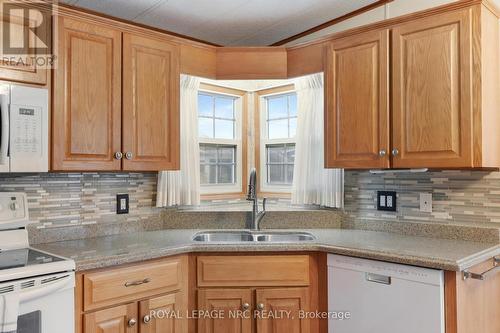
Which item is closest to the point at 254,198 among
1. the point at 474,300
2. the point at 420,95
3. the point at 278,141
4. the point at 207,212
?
the point at 207,212

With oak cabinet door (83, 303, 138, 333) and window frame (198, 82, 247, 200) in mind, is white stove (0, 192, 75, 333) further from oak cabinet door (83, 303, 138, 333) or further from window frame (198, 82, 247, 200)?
window frame (198, 82, 247, 200)

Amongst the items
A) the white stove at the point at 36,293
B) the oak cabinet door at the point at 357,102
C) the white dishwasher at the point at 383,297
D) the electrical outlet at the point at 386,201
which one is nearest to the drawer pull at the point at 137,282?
the white stove at the point at 36,293

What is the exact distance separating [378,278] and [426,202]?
67 cm

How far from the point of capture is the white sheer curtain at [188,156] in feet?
8.89

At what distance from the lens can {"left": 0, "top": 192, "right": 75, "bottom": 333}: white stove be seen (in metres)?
1.49

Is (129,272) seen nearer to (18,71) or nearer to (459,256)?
(18,71)

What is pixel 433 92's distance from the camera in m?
2.03

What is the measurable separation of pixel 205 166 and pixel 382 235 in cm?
134

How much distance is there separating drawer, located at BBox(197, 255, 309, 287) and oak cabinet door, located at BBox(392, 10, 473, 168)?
76 centimetres

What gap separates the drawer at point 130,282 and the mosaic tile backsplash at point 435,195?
123cm

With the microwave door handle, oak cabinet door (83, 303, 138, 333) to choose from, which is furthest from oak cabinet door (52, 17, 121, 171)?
oak cabinet door (83, 303, 138, 333)

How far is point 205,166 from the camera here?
300 cm

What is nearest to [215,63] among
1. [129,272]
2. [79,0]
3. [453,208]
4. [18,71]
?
[79,0]

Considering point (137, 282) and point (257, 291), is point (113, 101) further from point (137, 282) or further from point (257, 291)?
point (257, 291)
